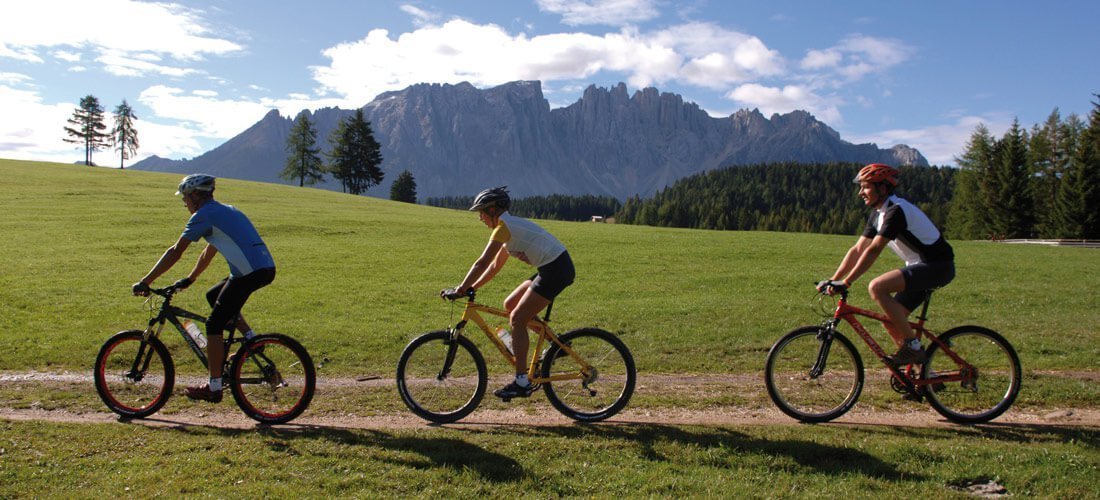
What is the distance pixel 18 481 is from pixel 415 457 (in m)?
3.45

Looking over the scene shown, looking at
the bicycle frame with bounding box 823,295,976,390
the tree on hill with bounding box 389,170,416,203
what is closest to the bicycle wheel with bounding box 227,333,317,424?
the bicycle frame with bounding box 823,295,976,390

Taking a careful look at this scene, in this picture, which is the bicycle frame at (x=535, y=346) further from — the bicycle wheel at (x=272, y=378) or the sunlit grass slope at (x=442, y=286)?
the sunlit grass slope at (x=442, y=286)

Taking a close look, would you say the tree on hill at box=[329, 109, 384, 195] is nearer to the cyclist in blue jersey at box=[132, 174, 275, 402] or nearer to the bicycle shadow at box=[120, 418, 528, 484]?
the cyclist in blue jersey at box=[132, 174, 275, 402]

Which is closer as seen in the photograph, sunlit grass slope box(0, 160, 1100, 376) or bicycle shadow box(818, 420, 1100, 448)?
bicycle shadow box(818, 420, 1100, 448)

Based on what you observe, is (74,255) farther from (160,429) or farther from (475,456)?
(475,456)

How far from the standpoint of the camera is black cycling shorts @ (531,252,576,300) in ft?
24.5

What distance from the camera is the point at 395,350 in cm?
1244

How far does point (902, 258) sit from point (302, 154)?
3748 inches

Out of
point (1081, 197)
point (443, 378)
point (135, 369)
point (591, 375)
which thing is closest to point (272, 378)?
point (135, 369)

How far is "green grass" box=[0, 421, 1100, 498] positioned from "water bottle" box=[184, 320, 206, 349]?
101cm

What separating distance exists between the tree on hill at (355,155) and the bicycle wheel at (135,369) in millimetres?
89137

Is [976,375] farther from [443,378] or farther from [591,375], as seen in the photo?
[443,378]

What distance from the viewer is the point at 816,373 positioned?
308 inches

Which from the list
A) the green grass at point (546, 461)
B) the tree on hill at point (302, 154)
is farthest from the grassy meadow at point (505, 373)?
the tree on hill at point (302, 154)
